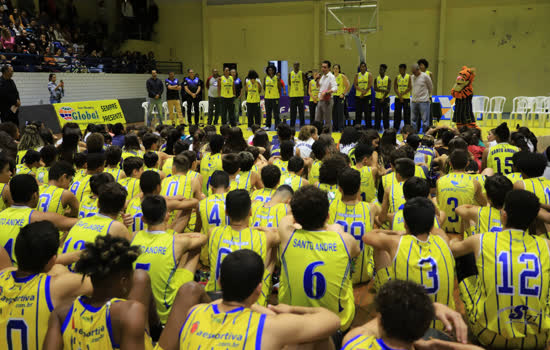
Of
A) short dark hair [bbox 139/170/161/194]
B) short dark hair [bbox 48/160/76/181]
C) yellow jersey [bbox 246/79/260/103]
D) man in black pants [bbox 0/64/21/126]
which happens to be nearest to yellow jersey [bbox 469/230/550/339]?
short dark hair [bbox 139/170/161/194]

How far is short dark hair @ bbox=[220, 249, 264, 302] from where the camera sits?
1946 mm

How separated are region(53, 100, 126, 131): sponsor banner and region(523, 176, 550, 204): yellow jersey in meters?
12.2

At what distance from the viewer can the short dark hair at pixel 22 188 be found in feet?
11.4

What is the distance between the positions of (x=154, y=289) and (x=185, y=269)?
11.1 inches

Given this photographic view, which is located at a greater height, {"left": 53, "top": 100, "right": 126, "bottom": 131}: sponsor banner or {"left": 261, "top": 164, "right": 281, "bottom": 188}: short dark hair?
{"left": 53, "top": 100, "right": 126, "bottom": 131}: sponsor banner

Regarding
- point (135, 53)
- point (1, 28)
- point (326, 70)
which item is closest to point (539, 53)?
point (326, 70)

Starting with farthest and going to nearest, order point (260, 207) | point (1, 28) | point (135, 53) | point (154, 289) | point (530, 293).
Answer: point (135, 53)
point (1, 28)
point (260, 207)
point (154, 289)
point (530, 293)

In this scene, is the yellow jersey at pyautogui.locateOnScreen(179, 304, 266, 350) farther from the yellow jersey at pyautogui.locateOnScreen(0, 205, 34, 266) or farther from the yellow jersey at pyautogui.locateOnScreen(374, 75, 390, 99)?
the yellow jersey at pyautogui.locateOnScreen(374, 75, 390, 99)

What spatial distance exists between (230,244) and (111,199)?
998 mm

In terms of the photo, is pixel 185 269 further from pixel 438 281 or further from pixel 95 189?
pixel 438 281

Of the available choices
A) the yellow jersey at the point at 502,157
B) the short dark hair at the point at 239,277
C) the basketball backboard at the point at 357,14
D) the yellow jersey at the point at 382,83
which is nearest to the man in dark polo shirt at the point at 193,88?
the basketball backboard at the point at 357,14

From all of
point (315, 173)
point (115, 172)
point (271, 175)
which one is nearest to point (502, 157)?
point (315, 173)

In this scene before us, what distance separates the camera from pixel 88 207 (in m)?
4.14

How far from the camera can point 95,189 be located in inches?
160
